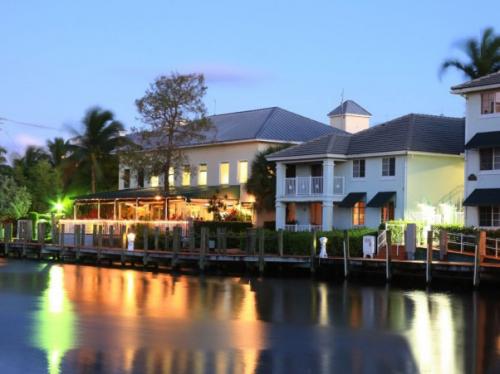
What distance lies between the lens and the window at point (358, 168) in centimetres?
5547

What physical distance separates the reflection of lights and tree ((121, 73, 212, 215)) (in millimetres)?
20730

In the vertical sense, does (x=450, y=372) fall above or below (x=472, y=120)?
below

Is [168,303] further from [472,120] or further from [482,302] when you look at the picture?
[472,120]

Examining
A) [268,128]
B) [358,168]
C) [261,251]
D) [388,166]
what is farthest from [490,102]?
[268,128]

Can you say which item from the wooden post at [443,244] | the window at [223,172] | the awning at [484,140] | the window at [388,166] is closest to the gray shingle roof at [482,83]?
the awning at [484,140]

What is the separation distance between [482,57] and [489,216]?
1669cm

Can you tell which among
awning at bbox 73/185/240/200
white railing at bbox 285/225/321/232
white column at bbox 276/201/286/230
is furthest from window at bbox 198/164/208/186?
white railing at bbox 285/225/321/232

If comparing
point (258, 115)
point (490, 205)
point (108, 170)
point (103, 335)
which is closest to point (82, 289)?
point (103, 335)

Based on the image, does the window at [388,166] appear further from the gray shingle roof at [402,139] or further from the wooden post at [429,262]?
the wooden post at [429,262]

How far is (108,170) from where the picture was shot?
82.9 metres

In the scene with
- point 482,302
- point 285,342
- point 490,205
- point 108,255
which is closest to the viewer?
point 285,342

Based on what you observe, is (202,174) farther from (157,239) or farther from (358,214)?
Result: (358,214)

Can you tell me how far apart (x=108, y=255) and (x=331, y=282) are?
18.2 meters

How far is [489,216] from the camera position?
4678 cm
